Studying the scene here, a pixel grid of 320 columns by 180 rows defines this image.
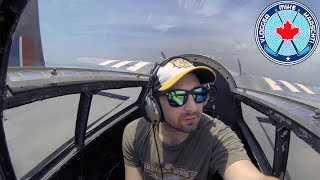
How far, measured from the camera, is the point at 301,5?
376 inches

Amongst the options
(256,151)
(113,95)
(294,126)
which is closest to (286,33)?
(113,95)

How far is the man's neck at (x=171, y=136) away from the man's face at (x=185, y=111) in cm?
6

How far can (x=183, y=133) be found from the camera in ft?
5.98

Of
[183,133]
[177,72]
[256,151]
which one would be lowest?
[256,151]

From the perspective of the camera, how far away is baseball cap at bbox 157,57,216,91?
5.57 ft

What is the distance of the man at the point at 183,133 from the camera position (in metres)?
1.72

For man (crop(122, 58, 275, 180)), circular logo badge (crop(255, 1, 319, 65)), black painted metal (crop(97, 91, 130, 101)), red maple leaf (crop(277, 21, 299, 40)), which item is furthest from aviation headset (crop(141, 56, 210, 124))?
red maple leaf (crop(277, 21, 299, 40))

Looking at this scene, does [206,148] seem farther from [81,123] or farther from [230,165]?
[81,123]

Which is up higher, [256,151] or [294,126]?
[294,126]

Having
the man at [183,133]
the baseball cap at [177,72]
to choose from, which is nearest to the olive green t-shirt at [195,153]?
the man at [183,133]

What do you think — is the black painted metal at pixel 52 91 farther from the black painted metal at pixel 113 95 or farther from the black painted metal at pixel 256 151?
the black painted metal at pixel 256 151

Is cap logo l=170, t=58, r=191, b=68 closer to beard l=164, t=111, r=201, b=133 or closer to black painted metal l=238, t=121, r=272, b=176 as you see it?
beard l=164, t=111, r=201, b=133

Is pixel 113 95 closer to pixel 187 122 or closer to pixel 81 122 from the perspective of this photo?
pixel 81 122

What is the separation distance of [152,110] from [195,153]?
0.27 metres
